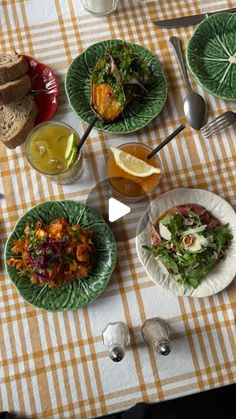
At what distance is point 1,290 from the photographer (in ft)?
3.66

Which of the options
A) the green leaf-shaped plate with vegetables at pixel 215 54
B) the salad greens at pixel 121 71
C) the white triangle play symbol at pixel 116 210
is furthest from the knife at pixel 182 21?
the white triangle play symbol at pixel 116 210

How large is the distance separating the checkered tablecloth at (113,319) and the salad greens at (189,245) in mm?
72

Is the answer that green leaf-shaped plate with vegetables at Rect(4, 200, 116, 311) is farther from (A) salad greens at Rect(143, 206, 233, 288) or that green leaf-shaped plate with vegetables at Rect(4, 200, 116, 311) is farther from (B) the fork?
(B) the fork

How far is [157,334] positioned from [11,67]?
0.74m

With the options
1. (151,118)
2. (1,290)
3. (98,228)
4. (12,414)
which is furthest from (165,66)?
(12,414)

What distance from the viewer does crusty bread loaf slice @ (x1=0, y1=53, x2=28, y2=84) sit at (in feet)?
3.62

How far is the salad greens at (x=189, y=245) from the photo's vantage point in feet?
3.48

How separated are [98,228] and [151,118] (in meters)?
0.32

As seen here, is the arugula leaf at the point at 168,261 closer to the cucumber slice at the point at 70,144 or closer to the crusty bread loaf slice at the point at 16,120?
the cucumber slice at the point at 70,144

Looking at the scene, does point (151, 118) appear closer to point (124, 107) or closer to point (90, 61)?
point (124, 107)

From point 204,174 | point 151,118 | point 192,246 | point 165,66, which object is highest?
point 165,66

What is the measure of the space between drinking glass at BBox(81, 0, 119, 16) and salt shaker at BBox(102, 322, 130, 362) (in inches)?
33.2

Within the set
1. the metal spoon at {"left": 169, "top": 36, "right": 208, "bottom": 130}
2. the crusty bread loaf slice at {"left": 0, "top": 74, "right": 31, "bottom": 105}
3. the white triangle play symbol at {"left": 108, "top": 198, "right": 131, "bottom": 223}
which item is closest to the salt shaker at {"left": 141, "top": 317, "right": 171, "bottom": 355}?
the white triangle play symbol at {"left": 108, "top": 198, "right": 131, "bottom": 223}

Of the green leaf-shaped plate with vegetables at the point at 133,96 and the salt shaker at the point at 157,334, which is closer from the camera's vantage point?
the salt shaker at the point at 157,334
